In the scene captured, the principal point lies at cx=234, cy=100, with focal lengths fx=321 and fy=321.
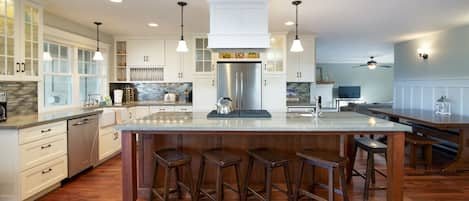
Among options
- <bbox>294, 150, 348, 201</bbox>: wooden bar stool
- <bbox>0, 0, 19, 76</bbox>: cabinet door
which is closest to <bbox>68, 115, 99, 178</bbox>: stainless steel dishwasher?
<bbox>0, 0, 19, 76</bbox>: cabinet door

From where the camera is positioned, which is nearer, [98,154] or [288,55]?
[98,154]

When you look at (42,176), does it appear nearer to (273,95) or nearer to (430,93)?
(273,95)

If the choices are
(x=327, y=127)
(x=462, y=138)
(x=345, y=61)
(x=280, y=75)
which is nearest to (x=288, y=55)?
(x=280, y=75)

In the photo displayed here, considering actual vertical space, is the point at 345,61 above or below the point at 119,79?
above

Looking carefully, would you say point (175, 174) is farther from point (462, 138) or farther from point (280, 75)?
point (462, 138)

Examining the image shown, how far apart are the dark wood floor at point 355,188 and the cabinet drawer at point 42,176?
0.48ft

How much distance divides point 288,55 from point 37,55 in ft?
13.8

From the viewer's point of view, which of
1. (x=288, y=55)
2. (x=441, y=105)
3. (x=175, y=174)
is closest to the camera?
(x=175, y=174)

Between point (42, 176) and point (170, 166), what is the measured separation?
159 centimetres

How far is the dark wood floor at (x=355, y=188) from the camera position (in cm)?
342

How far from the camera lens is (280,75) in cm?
599

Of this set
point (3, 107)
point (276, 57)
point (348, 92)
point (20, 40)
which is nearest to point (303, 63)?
point (276, 57)

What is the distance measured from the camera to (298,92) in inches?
269

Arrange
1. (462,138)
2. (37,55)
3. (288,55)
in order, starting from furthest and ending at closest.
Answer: (288,55) → (462,138) → (37,55)
